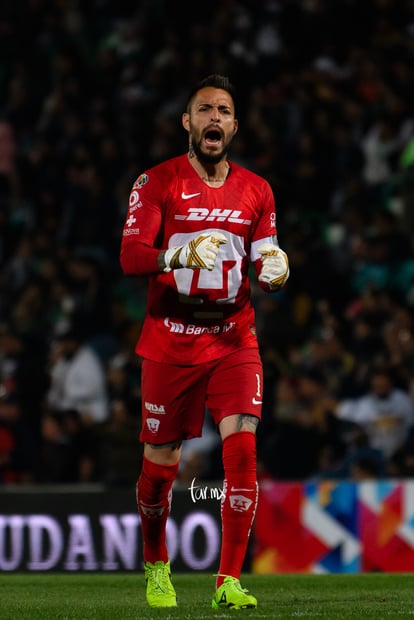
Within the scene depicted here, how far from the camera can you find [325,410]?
12633 mm

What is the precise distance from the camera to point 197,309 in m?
7.08

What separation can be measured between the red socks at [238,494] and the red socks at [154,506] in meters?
0.46

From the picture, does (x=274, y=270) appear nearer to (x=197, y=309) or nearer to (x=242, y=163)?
(x=197, y=309)

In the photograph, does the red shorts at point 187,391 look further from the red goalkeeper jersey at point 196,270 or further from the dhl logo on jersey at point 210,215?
the dhl logo on jersey at point 210,215

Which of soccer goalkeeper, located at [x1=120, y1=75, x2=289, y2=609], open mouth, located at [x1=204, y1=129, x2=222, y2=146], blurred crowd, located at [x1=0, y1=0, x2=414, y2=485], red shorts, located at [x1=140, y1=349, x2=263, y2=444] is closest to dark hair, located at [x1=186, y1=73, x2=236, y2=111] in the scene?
soccer goalkeeper, located at [x1=120, y1=75, x2=289, y2=609]

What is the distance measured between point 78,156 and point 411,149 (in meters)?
4.94

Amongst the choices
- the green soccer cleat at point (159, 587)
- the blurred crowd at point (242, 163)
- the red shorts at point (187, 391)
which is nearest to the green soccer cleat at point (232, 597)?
the green soccer cleat at point (159, 587)

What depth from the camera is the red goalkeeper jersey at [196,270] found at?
7000mm

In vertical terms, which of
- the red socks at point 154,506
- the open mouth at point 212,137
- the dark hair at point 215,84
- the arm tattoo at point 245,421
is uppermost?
the dark hair at point 215,84

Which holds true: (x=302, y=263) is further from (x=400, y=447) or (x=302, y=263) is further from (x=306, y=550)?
(x=306, y=550)

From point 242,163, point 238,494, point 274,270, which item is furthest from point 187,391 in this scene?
point 242,163

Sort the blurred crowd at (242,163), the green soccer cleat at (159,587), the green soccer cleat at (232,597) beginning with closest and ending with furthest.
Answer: the green soccer cleat at (232,597) < the green soccer cleat at (159,587) < the blurred crowd at (242,163)

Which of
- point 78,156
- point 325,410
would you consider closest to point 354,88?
point 78,156

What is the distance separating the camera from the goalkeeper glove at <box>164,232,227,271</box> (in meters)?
6.50
